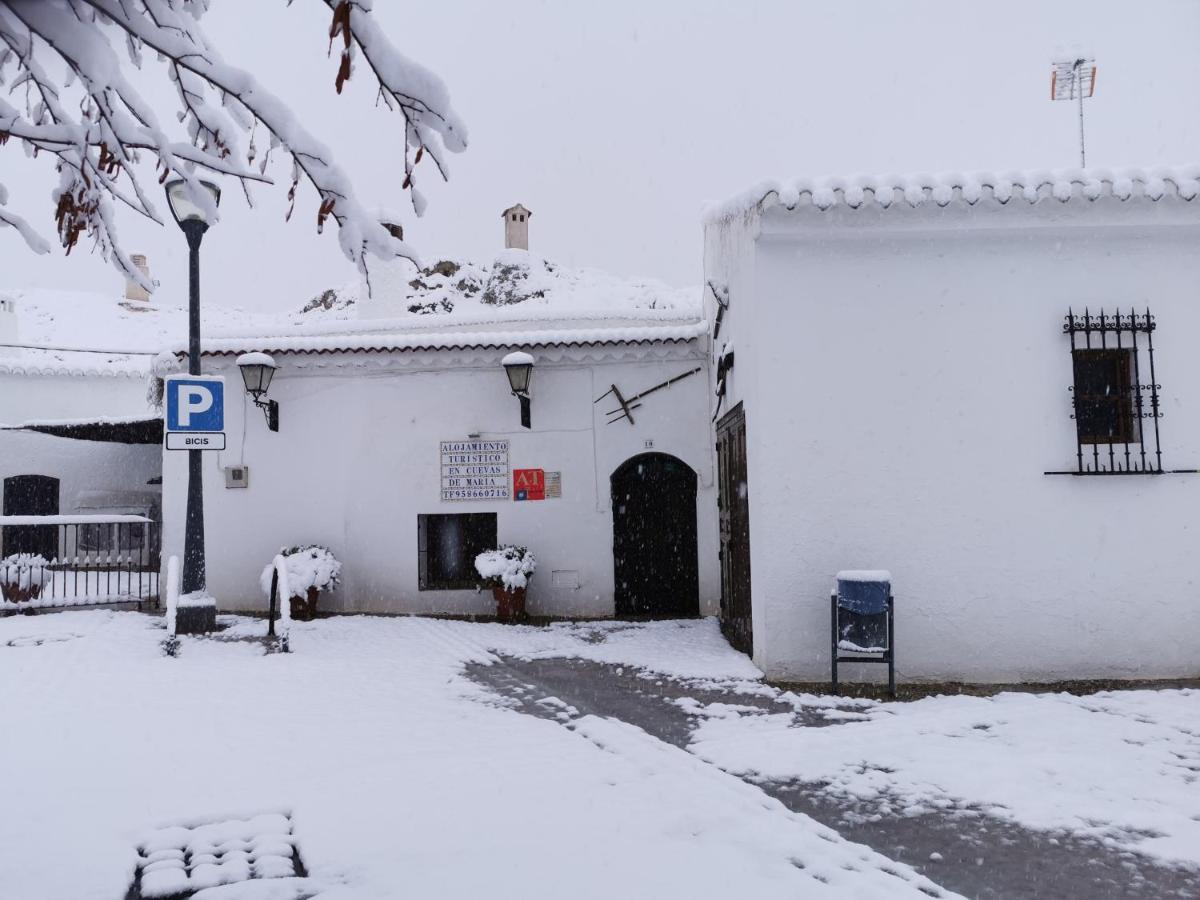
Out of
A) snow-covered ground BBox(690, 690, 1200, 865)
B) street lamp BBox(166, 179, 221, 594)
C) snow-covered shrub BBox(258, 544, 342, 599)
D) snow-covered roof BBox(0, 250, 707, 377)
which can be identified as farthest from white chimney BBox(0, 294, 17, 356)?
snow-covered ground BBox(690, 690, 1200, 865)

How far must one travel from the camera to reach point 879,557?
7.48 meters

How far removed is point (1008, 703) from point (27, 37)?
7071mm

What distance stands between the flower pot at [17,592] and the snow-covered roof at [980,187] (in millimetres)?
10189

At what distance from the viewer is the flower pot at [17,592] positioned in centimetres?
1112

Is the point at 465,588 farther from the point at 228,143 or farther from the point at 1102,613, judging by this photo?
the point at 228,143

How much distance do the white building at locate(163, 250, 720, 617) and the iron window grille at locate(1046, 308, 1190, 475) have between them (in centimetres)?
475

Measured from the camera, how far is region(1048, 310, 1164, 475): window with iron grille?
7453 millimetres

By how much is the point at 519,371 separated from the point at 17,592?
274 inches

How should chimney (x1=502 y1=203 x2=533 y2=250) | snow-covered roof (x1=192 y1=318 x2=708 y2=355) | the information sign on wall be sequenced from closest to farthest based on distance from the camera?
snow-covered roof (x1=192 y1=318 x2=708 y2=355) → the information sign on wall → chimney (x1=502 y1=203 x2=533 y2=250)

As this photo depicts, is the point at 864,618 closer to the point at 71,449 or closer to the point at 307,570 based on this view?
the point at 307,570

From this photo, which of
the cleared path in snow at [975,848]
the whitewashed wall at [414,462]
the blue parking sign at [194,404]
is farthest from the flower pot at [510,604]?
the cleared path in snow at [975,848]

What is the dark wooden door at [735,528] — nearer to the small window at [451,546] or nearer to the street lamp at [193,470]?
the small window at [451,546]

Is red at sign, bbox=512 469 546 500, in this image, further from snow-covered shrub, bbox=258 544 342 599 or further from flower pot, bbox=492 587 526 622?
snow-covered shrub, bbox=258 544 342 599

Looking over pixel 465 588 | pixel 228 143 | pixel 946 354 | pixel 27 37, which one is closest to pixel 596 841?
pixel 228 143
